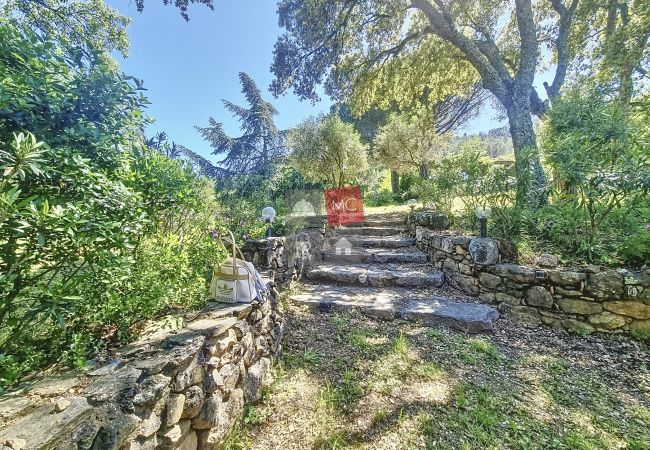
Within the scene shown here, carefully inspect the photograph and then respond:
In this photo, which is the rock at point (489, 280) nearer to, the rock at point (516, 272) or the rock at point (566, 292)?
the rock at point (516, 272)

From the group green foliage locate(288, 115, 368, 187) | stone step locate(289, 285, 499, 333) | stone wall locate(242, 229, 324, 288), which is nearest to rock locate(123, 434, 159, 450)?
stone wall locate(242, 229, 324, 288)

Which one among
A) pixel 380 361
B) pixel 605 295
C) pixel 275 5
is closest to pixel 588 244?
pixel 605 295

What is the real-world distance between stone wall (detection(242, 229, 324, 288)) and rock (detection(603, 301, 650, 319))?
346 cm

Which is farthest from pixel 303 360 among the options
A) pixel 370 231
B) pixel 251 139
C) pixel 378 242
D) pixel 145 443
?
pixel 251 139

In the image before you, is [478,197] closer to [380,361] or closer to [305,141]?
[380,361]

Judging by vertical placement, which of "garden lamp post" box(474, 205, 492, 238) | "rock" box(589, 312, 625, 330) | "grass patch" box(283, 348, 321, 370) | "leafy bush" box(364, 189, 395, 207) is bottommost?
"rock" box(589, 312, 625, 330)

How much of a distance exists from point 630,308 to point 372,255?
310 cm

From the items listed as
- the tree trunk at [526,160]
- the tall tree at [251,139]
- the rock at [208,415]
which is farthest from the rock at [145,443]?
the tall tree at [251,139]

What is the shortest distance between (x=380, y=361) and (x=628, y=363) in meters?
2.17

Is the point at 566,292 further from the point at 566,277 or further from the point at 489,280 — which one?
the point at 489,280

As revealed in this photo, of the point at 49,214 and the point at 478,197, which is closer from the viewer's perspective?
the point at 49,214

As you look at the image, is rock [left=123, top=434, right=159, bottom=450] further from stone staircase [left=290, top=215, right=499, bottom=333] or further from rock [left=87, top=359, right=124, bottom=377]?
stone staircase [left=290, top=215, right=499, bottom=333]

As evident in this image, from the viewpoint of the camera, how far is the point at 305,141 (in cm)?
826

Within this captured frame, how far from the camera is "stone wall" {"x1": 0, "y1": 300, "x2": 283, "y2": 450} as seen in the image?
2.98 ft
